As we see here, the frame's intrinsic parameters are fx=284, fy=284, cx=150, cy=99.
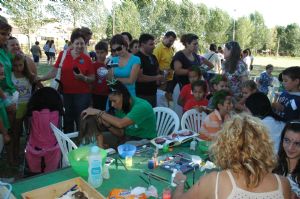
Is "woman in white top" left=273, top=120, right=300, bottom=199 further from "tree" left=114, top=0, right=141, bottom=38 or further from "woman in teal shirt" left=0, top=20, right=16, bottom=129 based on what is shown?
"tree" left=114, top=0, right=141, bottom=38

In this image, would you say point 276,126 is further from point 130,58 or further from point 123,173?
point 130,58

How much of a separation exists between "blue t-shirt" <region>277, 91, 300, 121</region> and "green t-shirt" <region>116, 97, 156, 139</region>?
1.60m

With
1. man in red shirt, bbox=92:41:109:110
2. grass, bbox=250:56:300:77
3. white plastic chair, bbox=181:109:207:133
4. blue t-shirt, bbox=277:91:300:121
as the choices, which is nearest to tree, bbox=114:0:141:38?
grass, bbox=250:56:300:77

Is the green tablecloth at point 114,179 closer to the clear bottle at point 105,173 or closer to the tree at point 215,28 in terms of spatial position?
the clear bottle at point 105,173

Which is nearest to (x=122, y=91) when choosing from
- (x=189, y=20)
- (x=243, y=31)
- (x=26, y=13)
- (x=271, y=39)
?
(x=26, y=13)

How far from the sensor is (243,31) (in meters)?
35.0

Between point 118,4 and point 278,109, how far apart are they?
2467 centimetres

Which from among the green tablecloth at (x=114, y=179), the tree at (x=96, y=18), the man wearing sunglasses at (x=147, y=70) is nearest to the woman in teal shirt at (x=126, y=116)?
the green tablecloth at (x=114, y=179)

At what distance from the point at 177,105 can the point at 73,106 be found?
1556mm

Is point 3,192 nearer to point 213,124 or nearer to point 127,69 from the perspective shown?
point 213,124

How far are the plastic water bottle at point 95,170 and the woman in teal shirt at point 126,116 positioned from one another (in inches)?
34.3

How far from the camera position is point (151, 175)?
1909 millimetres

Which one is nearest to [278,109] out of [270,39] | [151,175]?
[151,175]

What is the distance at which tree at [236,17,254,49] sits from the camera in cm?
3500
